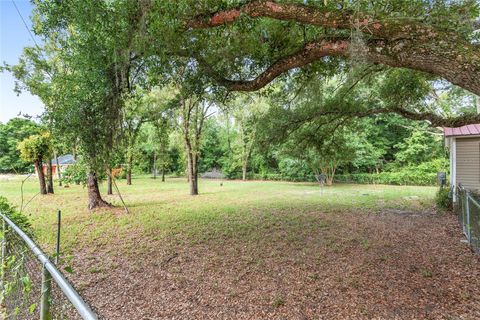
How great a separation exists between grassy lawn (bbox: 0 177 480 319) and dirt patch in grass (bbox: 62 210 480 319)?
0.06 ft

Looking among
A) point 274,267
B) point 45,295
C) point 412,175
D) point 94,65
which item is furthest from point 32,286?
point 412,175

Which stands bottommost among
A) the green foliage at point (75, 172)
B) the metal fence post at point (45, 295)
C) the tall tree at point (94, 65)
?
the metal fence post at point (45, 295)

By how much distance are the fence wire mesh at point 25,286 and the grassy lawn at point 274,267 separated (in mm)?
1095

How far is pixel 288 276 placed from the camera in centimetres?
391

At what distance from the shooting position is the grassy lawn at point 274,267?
123 inches

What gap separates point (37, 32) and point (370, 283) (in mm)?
7628

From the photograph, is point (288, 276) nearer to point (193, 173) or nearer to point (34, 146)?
point (193, 173)

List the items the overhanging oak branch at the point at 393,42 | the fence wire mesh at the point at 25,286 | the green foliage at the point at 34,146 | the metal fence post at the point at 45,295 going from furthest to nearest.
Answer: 1. the green foliage at the point at 34,146
2. the overhanging oak branch at the point at 393,42
3. the fence wire mesh at the point at 25,286
4. the metal fence post at the point at 45,295

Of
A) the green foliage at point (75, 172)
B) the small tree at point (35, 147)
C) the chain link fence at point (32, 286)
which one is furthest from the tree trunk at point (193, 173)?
the chain link fence at point (32, 286)

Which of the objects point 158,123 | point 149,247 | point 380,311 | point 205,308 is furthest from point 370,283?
point 158,123

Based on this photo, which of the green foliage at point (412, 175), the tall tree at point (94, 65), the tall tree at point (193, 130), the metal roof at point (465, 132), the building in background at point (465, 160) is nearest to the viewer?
the tall tree at point (94, 65)

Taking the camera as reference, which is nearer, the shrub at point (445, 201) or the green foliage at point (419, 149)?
the shrub at point (445, 201)

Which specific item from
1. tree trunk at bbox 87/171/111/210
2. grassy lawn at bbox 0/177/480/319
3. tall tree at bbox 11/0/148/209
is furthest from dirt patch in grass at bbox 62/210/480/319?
tree trunk at bbox 87/171/111/210

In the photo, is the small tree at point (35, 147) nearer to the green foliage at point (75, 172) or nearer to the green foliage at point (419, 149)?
the green foliage at point (75, 172)
